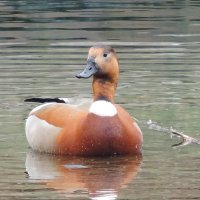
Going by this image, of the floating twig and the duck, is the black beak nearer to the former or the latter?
the duck

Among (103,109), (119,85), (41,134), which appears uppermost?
(103,109)

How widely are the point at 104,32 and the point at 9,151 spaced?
10.2 m

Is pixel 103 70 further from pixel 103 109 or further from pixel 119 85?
pixel 119 85

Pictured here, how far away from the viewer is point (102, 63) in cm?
1183

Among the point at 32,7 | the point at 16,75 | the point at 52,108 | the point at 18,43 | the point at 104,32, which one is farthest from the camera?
the point at 32,7

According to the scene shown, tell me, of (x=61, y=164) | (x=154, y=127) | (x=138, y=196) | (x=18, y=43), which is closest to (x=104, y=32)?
(x=18, y=43)

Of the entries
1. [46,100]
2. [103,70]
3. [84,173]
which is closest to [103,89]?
[103,70]

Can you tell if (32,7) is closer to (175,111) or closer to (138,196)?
(175,111)

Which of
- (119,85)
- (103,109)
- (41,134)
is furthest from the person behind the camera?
(119,85)

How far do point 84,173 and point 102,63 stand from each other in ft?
4.39

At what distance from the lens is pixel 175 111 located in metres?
13.6

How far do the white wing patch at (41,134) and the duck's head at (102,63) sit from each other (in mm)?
641

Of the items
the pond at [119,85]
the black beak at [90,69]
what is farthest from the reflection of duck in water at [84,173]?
the black beak at [90,69]

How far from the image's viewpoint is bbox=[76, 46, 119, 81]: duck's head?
11.8 meters
